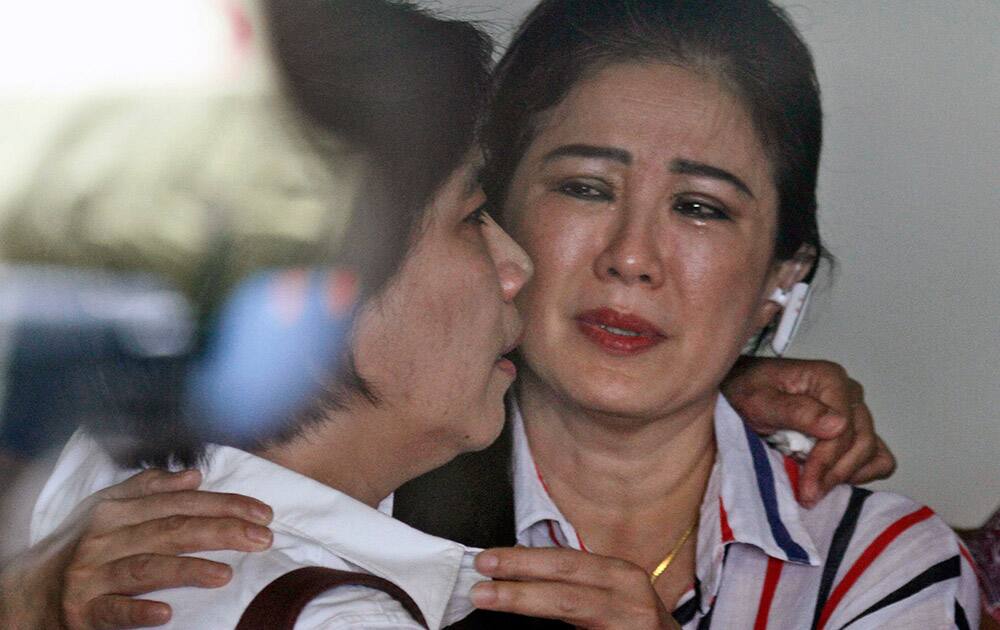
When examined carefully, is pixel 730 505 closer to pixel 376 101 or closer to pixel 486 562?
pixel 486 562

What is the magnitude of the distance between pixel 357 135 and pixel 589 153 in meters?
0.24

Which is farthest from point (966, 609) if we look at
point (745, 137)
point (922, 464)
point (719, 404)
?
point (745, 137)

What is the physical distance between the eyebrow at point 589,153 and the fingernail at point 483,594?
0.31 meters

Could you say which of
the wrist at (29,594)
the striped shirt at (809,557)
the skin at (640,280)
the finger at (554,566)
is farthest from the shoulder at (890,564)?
the wrist at (29,594)

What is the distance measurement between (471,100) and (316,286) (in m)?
0.16

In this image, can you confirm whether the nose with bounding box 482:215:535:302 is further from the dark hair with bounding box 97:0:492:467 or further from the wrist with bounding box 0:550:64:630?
the wrist with bounding box 0:550:64:630

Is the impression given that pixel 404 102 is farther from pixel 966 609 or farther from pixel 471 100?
pixel 966 609

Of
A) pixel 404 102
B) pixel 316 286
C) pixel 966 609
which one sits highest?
pixel 404 102

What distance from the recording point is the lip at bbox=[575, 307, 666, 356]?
0.81m

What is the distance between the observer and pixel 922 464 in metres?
0.86

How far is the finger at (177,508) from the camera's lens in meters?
0.58

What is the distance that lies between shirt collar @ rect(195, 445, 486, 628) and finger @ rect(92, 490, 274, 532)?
0.01 metres

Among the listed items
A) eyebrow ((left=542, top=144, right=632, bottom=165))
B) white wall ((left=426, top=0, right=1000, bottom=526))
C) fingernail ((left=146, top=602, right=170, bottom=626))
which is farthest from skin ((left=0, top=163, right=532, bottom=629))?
white wall ((left=426, top=0, right=1000, bottom=526))

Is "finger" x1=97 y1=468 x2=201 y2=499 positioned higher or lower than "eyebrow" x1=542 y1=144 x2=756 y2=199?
lower
